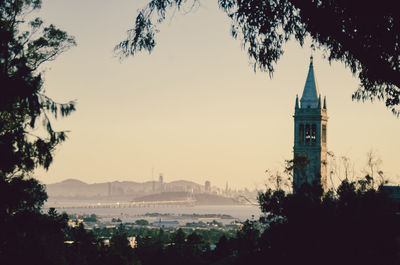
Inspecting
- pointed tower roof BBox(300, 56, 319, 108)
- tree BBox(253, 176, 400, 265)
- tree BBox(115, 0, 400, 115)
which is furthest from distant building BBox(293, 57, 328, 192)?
tree BBox(115, 0, 400, 115)

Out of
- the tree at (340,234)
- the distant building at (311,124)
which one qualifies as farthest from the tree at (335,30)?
the distant building at (311,124)

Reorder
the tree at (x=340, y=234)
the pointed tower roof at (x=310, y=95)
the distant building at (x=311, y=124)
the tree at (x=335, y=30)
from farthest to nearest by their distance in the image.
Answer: the pointed tower roof at (x=310, y=95) < the distant building at (x=311, y=124) < the tree at (x=340, y=234) < the tree at (x=335, y=30)

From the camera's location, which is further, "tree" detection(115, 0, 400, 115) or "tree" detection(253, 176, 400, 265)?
"tree" detection(253, 176, 400, 265)

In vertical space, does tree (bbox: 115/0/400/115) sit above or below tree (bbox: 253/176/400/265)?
above

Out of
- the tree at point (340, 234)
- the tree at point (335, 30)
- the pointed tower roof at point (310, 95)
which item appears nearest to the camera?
the tree at point (335, 30)

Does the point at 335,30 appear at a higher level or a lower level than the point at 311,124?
lower

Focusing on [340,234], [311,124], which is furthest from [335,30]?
[311,124]

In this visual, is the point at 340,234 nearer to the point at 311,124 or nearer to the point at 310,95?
the point at 311,124

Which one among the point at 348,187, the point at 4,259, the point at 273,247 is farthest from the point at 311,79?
the point at 4,259

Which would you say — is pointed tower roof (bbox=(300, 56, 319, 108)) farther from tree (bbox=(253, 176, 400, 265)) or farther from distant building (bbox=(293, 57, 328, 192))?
tree (bbox=(253, 176, 400, 265))

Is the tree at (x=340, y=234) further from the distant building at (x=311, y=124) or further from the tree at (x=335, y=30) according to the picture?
the distant building at (x=311, y=124)

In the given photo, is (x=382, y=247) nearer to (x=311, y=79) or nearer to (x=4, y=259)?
(x=4, y=259)

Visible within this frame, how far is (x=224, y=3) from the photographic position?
12258 millimetres

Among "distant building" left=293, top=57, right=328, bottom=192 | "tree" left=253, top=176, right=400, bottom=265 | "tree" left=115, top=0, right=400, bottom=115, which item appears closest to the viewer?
"tree" left=115, top=0, right=400, bottom=115
